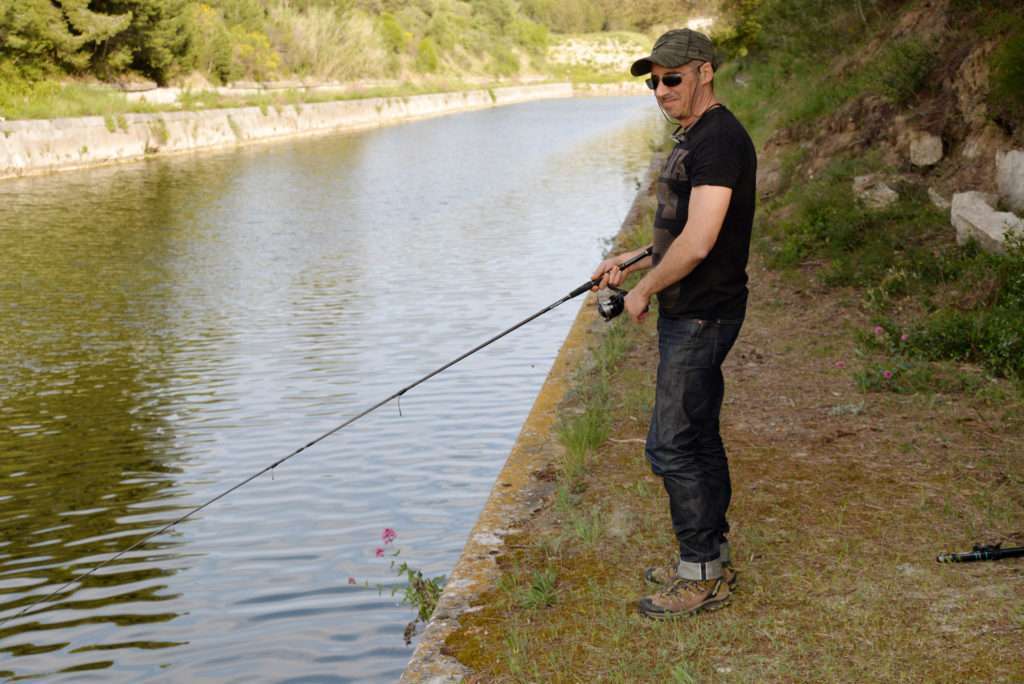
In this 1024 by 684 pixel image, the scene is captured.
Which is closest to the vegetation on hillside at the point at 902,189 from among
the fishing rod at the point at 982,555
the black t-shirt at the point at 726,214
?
the fishing rod at the point at 982,555

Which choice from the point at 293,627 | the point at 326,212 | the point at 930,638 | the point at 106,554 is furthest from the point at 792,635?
the point at 326,212

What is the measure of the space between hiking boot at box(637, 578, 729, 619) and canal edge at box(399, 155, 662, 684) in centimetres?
63

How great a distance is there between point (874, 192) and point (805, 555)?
631cm

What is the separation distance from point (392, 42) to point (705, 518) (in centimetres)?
7037

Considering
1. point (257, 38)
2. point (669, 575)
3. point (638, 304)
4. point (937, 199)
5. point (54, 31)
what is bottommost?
point (669, 575)

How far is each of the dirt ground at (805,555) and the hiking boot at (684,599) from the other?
0.12ft

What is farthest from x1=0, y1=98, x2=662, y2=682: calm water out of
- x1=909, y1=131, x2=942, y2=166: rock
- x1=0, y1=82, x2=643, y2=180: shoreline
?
x1=0, y1=82, x2=643, y2=180: shoreline

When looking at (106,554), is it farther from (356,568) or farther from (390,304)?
(390,304)

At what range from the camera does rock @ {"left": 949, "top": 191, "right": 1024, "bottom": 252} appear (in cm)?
807

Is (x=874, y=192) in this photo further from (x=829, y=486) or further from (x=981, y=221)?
(x=829, y=486)

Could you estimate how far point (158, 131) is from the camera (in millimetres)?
30078

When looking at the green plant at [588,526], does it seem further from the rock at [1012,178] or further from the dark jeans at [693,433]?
the rock at [1012,178]

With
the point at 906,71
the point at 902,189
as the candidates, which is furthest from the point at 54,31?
the point at 902,189

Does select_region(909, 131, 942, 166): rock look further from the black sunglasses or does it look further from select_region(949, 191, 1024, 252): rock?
the black sunglasses
